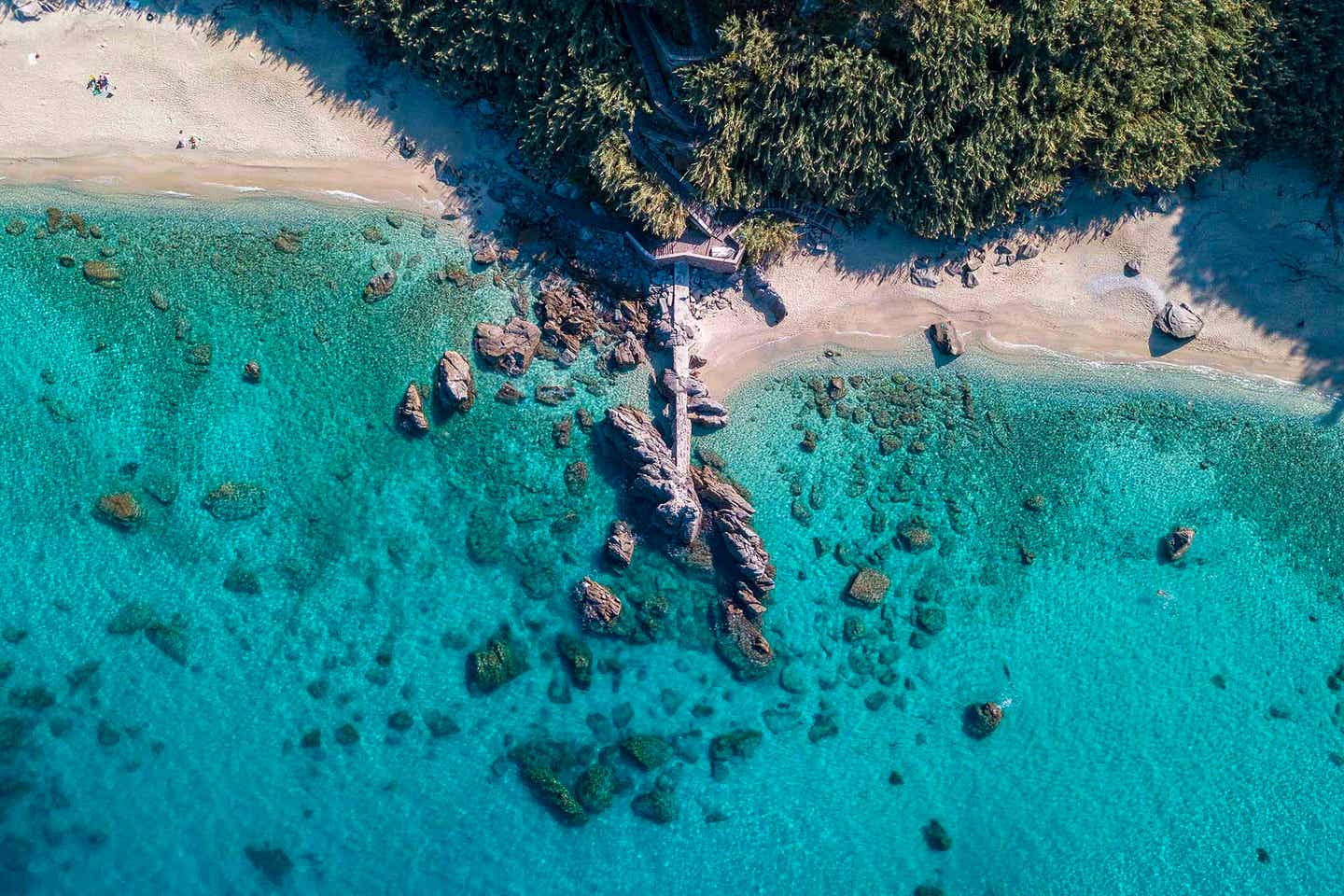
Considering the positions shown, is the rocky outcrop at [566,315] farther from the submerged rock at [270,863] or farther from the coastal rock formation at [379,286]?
the submerged rock at [270,863]

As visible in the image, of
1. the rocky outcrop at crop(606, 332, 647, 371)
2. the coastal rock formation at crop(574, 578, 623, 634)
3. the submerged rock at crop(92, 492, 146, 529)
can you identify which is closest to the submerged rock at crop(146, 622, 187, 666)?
the submerged rock at crop(92, 492, 146, 529)

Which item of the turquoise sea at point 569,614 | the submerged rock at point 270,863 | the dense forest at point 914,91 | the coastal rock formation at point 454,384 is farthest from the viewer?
the coastal rock formation at point 454,384

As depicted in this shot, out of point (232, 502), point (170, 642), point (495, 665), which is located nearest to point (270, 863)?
point (170, 642)

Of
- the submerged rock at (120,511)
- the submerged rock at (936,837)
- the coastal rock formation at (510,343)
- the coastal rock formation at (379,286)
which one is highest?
the coastal rock formation at (510,343)

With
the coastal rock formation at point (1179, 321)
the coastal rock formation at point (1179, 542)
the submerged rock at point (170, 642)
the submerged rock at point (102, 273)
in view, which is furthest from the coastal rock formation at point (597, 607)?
the coastal rock formation at point (1179, 321)

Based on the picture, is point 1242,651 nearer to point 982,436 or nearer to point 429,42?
point 982,436

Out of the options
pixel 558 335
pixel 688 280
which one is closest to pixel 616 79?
pixel 688 280

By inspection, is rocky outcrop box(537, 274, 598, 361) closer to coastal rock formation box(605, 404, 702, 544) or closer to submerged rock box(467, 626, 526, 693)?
coastal rock formation box(605, 404, 702, 544)
